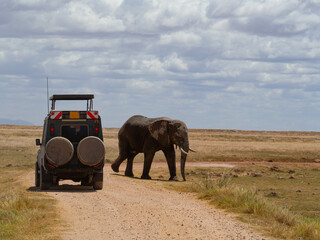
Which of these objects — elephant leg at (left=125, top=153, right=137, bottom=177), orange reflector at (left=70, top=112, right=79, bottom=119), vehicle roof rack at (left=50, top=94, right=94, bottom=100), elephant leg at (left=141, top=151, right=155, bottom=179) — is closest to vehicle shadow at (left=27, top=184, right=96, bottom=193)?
orange reflector at (left=70, top=112, right=79, bottom=119)

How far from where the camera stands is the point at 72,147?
65.9 feet

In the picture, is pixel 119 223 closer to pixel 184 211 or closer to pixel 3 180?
pixel 184 211

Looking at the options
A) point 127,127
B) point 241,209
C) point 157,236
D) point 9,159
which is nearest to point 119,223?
point 157,236

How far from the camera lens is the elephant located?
96.1ft

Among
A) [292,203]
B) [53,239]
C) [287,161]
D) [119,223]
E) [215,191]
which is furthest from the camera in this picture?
[287,161]

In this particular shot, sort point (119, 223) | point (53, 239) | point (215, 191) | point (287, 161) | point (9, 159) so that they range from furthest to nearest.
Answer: point (287, 161) < point (9, 159) < point (215, 191) < point (119, 223) < point (53, 239)

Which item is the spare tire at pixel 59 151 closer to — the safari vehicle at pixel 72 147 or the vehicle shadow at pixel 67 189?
the safari vehicle at pixel 72 147

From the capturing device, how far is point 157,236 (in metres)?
12.5

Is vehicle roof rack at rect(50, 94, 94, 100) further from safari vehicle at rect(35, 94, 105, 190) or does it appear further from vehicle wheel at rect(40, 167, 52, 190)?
vehicle wheel at rect(40, 167, 52, 190)

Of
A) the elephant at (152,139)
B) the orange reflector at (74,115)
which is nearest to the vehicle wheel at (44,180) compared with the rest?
the orange reflector at (74,115)

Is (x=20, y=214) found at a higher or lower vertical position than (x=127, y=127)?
lower

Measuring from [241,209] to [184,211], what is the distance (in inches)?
59.9

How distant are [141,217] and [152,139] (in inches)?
604

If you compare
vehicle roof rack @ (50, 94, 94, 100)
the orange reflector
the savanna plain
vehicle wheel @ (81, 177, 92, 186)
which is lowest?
the savanna plain
